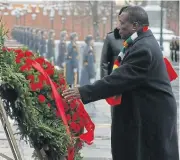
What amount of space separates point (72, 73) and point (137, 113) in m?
14.4

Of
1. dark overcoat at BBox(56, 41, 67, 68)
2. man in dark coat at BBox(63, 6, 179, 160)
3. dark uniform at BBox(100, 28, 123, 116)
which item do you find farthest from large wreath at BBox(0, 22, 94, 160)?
dark overcoat at BBox(56, 41, 67, 68)

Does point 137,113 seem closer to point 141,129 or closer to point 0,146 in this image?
point 141,129

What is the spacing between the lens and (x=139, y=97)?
452 cm

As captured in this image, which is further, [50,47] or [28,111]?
[50,47]

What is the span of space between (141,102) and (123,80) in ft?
0.66

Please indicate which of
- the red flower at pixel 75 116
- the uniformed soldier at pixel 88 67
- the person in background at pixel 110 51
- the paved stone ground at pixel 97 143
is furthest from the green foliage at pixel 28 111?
the uniformed soldier at pixel 88 67

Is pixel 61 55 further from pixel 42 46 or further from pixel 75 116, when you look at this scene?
pixel 75 116

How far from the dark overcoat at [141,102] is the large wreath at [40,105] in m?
0.21

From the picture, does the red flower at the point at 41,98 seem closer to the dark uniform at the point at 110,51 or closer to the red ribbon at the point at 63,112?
the red ribbon at the point at 63,112

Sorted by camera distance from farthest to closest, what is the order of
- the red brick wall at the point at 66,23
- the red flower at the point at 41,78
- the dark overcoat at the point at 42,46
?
the red brick wall at the point at 66,23
the dark overcoat at the point at 42,46
the red flower at the point at 41,78

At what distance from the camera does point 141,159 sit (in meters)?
4.61

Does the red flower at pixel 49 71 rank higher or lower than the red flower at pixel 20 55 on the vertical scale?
lower

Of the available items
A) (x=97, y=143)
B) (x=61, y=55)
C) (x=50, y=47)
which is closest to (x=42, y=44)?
(x=50, y=47)

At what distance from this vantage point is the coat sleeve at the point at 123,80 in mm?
4449
